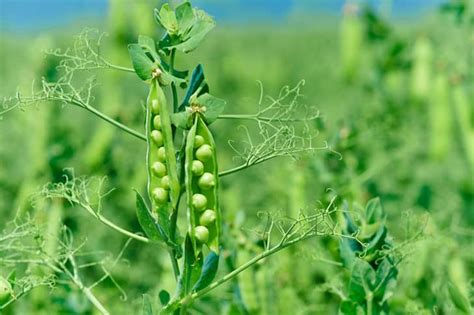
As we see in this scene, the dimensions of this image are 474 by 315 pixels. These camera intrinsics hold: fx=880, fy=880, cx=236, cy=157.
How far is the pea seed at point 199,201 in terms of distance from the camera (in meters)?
1.17

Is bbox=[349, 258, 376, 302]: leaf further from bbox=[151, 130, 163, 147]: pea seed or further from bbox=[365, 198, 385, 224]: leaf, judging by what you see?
bbox=[151, 130, 163, 147]: pea seed

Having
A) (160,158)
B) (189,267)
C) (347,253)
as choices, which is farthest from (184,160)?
(347,253)

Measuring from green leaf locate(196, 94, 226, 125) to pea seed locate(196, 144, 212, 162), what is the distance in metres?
0.05

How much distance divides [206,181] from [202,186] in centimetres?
1

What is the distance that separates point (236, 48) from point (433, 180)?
520cm

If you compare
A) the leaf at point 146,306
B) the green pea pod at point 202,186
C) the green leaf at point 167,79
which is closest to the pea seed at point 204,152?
the green pea pod at point 202,186

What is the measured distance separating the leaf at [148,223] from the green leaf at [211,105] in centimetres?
14

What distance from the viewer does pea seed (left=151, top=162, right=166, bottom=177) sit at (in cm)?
119

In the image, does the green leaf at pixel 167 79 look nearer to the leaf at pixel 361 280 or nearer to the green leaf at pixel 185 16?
the green leaf at pixel 185 16

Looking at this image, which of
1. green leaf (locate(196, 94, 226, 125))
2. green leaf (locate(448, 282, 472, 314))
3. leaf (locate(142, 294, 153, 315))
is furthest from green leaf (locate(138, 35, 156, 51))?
green leaf (locate(448, 282, 472, 314))

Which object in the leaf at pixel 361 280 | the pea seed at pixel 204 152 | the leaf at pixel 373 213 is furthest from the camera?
the leaf at pixel 373 213

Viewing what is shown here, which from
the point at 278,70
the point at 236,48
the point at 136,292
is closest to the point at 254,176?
the point at 136,292

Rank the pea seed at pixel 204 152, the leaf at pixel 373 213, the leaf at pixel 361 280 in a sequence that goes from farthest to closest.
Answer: the leaf at pixel 373 213 < the leaf at pixel 361 280 < the pea seed at pixel 204 152

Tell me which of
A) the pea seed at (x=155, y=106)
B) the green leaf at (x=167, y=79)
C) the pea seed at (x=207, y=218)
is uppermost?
the green leaf at (x=167, y=79)
